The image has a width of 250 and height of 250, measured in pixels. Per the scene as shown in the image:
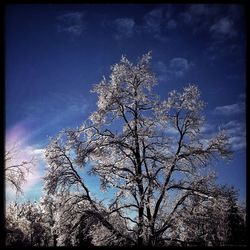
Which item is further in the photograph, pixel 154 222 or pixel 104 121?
pixel 104 121

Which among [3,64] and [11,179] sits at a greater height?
[3,64]

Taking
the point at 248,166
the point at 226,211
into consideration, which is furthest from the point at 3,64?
the point at 226,211

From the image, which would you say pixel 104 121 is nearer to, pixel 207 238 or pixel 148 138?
pixel 148 138

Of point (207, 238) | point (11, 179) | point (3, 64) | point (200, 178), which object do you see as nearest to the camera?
point (3, 64)

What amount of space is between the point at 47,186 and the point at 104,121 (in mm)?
3222

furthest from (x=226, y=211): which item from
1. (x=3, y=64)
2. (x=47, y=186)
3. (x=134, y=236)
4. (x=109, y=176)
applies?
(x=3, y=64)

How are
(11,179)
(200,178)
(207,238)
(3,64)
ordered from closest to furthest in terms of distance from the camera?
(3,64) < (207,238) < (200,178) < (11,179)

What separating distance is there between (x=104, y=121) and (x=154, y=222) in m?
4.22

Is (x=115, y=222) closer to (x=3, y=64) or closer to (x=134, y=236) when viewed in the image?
(x=134, y=236)

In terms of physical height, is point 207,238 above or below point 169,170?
below

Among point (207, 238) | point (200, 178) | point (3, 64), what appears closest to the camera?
point (3, 64)

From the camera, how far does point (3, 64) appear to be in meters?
3.84

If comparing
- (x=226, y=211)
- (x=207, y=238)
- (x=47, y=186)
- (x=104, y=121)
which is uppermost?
(x=104, y=121)

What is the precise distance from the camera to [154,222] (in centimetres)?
1228
